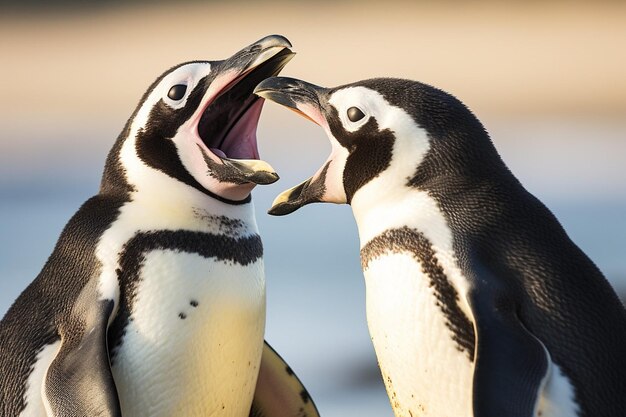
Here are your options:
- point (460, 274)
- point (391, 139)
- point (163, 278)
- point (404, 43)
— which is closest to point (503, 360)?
point (460, 274)

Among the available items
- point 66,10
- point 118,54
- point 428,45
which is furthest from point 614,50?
point 66,10

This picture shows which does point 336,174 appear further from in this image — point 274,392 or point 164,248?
point 274,392

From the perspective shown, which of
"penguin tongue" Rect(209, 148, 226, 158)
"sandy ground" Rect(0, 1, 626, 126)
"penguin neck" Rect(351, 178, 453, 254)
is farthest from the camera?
"sandy ground" Rect(0, 1, 626, 126)

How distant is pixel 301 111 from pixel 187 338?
24.5 inches

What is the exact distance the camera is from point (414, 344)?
237 cm

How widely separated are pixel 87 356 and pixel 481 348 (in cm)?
87

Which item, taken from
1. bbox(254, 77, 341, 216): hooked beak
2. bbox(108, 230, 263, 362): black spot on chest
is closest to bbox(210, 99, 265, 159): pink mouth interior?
bbox(254, 77, 341, 216): hooked beak

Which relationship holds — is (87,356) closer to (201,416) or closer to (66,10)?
(201,416)

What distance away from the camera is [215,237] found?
2.74 meters

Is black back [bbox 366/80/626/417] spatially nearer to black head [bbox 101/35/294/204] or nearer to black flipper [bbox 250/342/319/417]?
black head [bbox 101/35/294/204]

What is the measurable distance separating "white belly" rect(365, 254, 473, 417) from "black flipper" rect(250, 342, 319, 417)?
634mm

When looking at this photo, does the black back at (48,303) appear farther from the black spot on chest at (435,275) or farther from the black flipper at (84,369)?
the black spot on chest at (435,275)

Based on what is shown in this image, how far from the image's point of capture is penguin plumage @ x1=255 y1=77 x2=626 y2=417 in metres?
2.20

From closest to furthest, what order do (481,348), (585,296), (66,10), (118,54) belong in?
(481,348) < (585,296) < (118,54) < (66,10)
